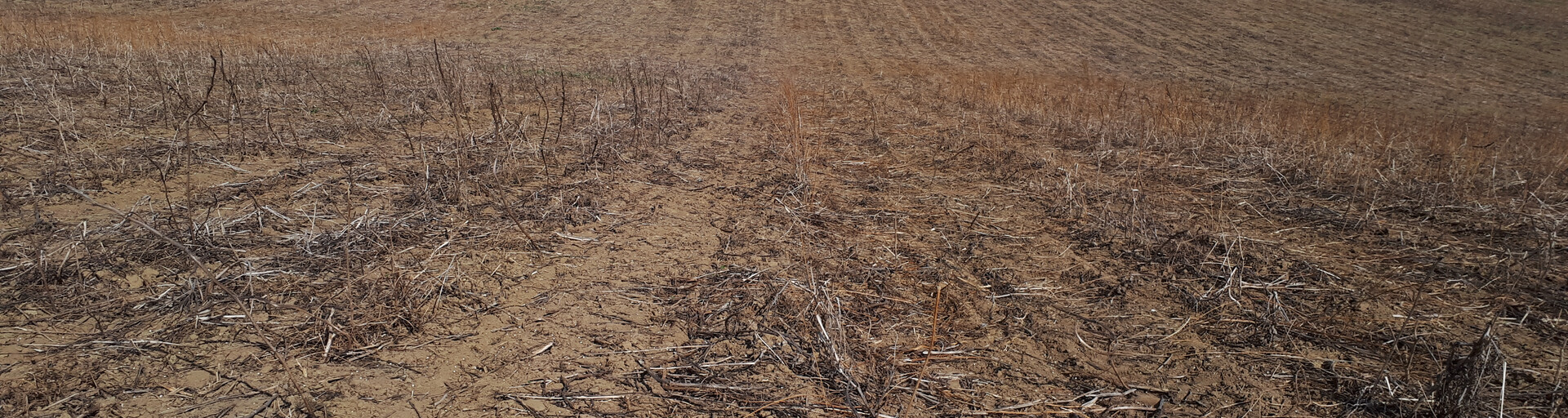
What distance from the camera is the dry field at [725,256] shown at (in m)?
2.49

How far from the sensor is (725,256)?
11.8 feet

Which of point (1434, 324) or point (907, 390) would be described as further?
point (1434, 324)

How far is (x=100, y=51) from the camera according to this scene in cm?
777

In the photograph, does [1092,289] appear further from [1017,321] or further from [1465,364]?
[1465,364]

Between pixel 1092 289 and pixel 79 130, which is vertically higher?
pixel 79 130

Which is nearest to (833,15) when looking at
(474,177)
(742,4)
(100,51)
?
(742,4)

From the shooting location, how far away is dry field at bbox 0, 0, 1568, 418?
249 centimetres

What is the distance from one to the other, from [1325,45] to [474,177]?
689 inches

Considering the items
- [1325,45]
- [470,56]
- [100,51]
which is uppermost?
[100,51]

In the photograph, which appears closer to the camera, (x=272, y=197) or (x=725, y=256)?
(x=725, y=256)

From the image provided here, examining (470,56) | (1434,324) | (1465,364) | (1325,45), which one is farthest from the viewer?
(1325,45)

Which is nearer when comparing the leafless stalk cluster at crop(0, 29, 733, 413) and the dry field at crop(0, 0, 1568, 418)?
the dry field at crop(0, 0, 1568, 418)

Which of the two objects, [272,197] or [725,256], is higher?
[272,197]

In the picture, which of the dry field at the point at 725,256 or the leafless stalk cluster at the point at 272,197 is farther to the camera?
the leafless stalk cluster at the point at 272,197
